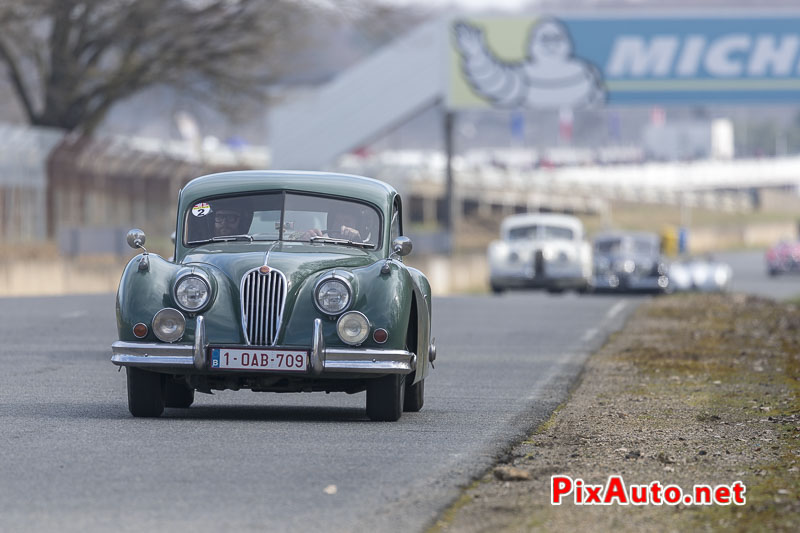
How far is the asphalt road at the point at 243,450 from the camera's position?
6746 mm

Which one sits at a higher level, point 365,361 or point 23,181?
point 23,181

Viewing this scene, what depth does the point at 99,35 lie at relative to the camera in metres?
38.0

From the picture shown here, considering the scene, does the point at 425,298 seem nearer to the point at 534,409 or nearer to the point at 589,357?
the point at 534,409

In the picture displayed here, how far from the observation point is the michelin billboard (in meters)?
46.4

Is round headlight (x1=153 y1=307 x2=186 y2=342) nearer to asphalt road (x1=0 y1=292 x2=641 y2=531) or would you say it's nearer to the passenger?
asphalt road (x1=0 y1=292 x2=641 y2=531)

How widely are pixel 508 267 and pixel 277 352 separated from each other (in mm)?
27010

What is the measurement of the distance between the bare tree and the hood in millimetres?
26953

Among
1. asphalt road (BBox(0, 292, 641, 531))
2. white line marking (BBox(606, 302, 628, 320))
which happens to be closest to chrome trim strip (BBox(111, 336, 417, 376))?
asphalt road (BBox(0, 292, 641, 531))

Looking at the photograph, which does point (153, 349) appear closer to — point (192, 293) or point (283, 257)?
point (192, 293)

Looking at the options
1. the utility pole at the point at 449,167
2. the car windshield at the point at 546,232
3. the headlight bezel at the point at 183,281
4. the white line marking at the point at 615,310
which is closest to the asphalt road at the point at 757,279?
the car windshield at the point at 546,232

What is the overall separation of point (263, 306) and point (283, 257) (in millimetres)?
413

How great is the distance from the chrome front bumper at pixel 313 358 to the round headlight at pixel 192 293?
112mm

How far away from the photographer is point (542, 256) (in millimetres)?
35938

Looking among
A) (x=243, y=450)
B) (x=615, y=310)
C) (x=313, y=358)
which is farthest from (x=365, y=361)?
(x=615, y=310)
